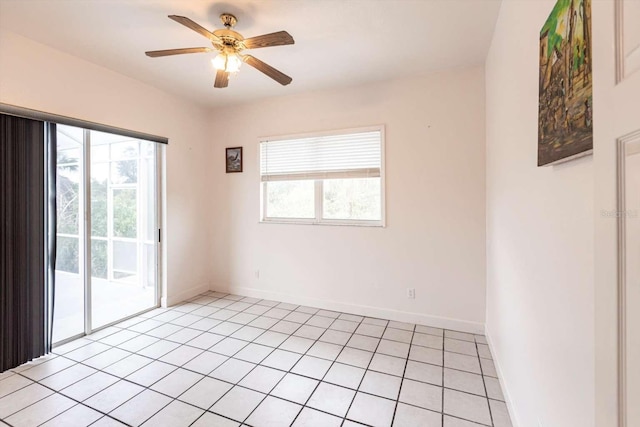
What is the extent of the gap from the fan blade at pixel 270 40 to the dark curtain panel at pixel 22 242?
2003 mm

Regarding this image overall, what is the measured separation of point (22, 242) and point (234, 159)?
91.0 inches

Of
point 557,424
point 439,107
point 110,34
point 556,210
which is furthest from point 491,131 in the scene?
point 110,34

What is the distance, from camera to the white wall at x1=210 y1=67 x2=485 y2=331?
2.90m

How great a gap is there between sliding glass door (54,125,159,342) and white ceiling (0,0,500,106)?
87 centimetres

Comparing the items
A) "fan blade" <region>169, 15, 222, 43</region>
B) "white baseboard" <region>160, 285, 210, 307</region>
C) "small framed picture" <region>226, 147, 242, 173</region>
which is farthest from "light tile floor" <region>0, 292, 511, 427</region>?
"fan blade" <region>169, 15, 222, 43</region>

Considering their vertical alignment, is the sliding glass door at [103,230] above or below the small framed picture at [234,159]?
below

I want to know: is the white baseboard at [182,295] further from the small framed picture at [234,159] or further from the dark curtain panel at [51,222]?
the small framed picture at [234,159]

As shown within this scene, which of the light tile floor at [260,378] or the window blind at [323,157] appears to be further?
the window blind at [323,157]

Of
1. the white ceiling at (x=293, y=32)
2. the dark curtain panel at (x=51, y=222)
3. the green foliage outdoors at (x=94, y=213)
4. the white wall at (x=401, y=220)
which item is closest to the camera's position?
the white ceiling at (x=293, y=32)

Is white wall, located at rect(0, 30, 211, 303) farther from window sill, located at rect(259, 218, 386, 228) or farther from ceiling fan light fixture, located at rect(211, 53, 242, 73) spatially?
ceiling fan light fixture, located at rect(211, 53, 242, 73)

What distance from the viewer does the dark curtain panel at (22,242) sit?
2.24 meters

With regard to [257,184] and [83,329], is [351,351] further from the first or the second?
[83,329]

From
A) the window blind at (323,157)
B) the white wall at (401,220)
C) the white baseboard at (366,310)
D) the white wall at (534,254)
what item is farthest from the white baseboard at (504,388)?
the window blind at (323,157)

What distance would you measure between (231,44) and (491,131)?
2.24m
